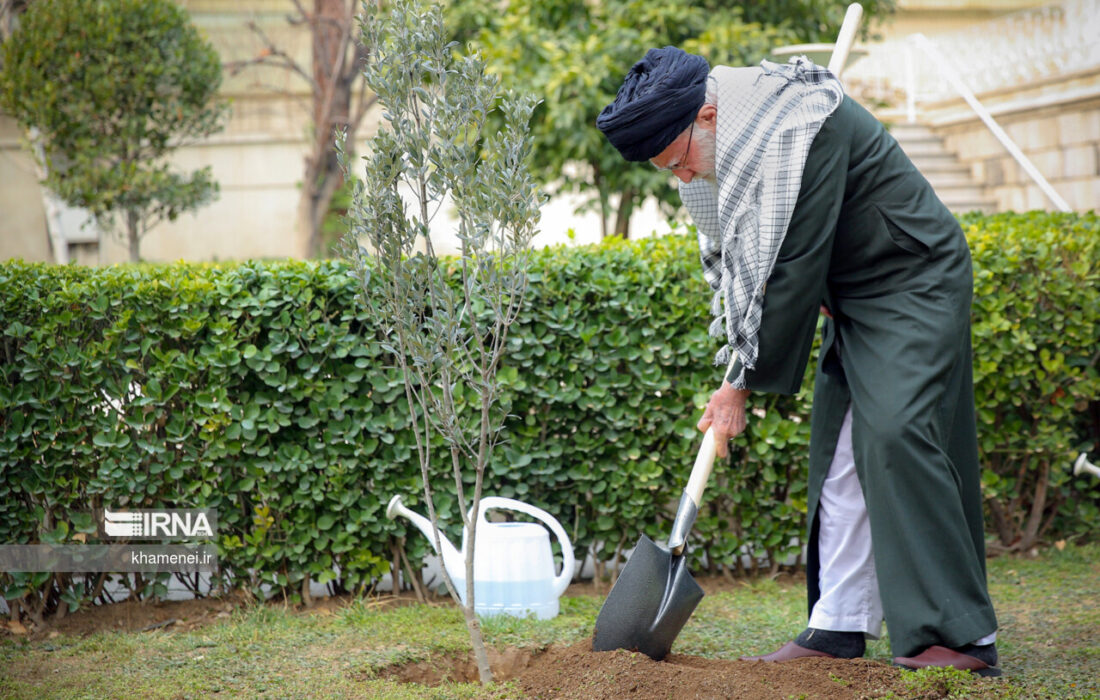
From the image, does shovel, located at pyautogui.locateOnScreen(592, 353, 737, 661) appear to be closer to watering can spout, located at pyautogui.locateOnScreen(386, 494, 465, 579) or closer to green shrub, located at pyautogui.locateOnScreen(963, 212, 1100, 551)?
watering can spout, located at pyautogui.locateOnScreen(386, 494, 465, 579)

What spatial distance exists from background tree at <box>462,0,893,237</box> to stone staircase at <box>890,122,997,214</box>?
3561 mm

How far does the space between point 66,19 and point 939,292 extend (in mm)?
7213

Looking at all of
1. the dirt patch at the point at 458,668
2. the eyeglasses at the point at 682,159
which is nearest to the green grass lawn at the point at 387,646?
the dirt patch at the point at 458,668

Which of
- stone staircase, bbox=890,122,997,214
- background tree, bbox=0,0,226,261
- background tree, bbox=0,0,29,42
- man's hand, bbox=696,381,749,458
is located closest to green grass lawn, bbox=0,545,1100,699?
man's hand, bbox=696,381,749,458

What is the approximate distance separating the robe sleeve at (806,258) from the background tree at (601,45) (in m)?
4.21

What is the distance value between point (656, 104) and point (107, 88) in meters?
6.54

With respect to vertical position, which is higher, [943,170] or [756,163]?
[943,170]

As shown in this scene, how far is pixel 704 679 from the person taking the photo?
2574 millimetres

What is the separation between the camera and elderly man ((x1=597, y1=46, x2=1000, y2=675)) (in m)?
2.59

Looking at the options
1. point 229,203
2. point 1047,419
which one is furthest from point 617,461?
point 229,203

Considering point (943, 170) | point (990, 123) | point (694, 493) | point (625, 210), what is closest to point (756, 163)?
point (694, 493)

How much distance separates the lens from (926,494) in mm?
2627

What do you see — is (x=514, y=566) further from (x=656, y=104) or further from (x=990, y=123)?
(x=990, y=123)

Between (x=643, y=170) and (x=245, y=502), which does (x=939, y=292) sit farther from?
(x=643, y=170)
